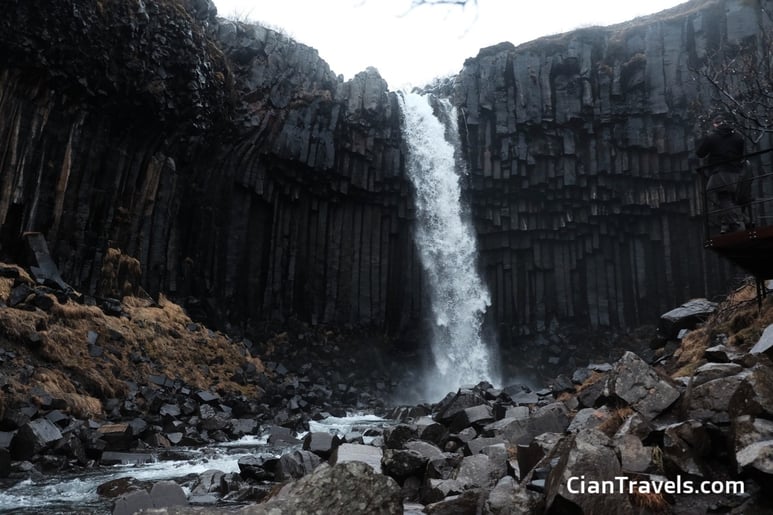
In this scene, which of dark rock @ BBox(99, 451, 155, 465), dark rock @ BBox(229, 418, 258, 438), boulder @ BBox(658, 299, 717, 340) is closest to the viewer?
dark rock @ BBox(99, 451, 155, 465)

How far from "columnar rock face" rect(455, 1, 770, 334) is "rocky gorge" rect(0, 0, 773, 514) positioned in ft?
0.38

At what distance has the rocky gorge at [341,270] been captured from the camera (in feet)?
19.7

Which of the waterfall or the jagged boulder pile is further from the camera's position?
the waterfall

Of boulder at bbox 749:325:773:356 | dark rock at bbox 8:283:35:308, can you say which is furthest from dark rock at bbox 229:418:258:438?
boulder at bbox 749:325:773:356

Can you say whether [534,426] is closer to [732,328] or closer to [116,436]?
[732,328]

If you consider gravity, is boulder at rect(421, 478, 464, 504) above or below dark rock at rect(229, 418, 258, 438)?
above

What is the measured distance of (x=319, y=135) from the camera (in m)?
27.6

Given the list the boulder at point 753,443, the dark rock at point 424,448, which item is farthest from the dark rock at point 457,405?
the boulder at point 753,443

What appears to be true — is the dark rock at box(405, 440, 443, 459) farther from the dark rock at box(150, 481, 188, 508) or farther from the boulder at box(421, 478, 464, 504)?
the dark rock at box(150, 481, 188, 508)

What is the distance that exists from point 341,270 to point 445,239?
19.5ft

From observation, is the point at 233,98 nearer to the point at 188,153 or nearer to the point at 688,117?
the point at 188,153

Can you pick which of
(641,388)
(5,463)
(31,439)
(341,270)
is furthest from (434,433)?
(341,270)

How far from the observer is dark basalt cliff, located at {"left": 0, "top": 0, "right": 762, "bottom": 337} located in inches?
824

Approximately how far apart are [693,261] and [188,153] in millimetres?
23841
